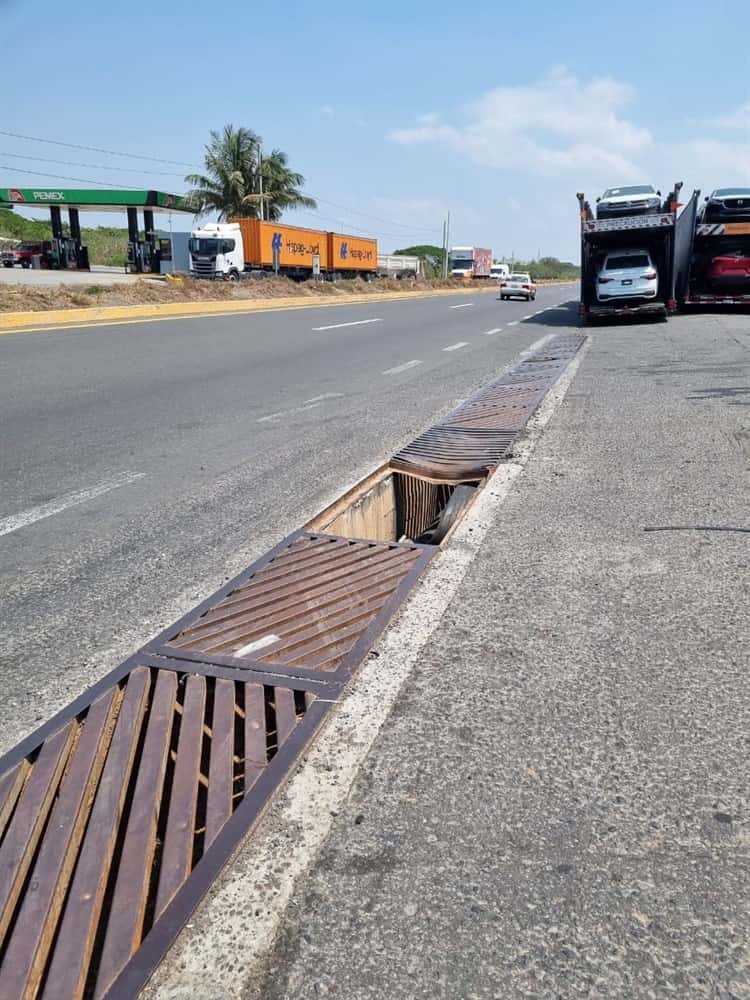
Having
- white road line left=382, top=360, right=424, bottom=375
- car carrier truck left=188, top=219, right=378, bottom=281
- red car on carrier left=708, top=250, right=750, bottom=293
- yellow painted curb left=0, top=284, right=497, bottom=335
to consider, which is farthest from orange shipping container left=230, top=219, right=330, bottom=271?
white road line left=382, top=360, right=424, bottom=375

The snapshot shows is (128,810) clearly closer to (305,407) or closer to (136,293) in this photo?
(305,407)

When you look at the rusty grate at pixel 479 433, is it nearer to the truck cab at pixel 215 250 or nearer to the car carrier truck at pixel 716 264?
the car carrier truck at pixel 716 264

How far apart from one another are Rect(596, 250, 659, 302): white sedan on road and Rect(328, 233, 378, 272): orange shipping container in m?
33.1

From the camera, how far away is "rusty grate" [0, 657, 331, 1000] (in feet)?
5.32

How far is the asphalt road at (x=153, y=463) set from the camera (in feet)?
10.5

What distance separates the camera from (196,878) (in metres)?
1.78

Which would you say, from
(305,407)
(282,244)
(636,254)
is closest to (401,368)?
(305,407)

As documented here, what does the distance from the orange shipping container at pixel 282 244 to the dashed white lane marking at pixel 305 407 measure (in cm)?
3422

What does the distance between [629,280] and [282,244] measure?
2836 centimetres

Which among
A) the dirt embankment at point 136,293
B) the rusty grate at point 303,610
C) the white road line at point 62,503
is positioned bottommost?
the rusty grate at point 303,610

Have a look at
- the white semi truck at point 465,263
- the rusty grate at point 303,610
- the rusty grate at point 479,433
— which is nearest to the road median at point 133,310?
the rusty grate at point 479,433

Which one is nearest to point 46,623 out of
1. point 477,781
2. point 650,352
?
point 477,781

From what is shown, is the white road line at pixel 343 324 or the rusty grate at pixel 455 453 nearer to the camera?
the rusty grate at pixel 455 453

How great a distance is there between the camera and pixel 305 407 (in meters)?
8.05
